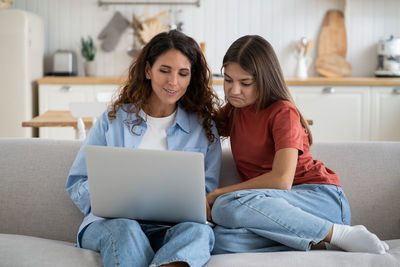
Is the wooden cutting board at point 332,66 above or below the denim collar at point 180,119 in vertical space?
above

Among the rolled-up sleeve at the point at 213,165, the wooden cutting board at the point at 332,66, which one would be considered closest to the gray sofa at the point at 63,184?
the rolled-up sleeve at the point at 213,165

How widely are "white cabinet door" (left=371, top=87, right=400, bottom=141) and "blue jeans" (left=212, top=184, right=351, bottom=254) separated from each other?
9.55 ft

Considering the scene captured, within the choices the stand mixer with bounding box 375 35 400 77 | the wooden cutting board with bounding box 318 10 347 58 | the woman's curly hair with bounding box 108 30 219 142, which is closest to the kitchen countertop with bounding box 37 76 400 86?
the stand mixer with bounding box 375 35 400 77

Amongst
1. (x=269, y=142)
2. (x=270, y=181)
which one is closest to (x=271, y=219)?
(x=270, y=181)

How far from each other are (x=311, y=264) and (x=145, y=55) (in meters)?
0.98

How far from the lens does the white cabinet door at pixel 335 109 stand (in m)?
4.57

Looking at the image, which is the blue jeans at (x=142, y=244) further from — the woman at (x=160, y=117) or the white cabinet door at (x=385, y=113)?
the white cabinet door at (x=385, y=113)

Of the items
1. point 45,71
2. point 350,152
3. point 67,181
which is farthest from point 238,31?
point 67,181

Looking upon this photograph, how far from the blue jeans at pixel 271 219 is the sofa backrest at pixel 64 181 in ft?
0.91

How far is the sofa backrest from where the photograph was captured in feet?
6.70

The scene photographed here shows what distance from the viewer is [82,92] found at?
4637mm

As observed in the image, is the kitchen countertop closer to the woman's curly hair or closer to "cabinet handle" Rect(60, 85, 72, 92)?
"cabinet handle" Rect(60, 85, 72, 92)

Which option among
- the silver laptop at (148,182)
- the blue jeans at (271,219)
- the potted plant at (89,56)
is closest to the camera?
the silver laptop at (148,182)

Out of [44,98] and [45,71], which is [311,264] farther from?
[45,71]
